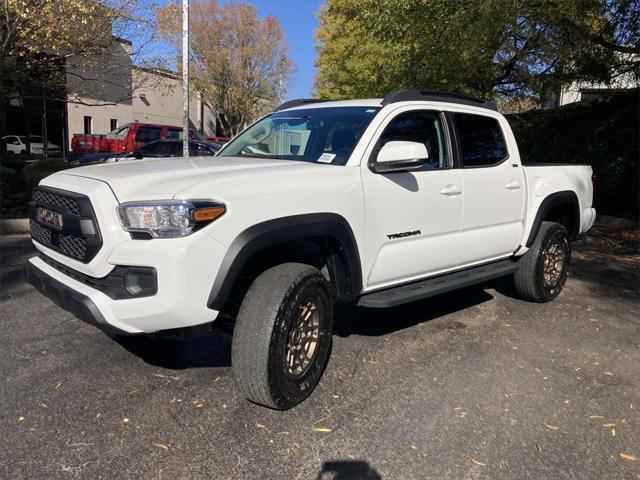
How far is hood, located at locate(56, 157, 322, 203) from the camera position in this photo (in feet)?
9.39

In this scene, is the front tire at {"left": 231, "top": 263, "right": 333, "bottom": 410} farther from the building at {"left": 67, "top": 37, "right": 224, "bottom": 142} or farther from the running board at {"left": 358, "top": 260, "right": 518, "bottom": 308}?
the building at {"left": 67, "top": 37, "right": 224, "bottom": 142}

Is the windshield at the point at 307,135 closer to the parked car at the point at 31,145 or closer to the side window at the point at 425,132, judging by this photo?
the side window at the point at 425,132

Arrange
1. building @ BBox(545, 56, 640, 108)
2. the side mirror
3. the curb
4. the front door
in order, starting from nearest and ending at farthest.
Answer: the side mirror, the front door, the curb, building @ BBox(545, 56, 640, 108)

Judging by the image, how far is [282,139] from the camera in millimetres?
4301

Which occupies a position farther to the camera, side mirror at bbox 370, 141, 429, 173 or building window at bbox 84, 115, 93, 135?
building window at bbox 84, 115, 93, 135

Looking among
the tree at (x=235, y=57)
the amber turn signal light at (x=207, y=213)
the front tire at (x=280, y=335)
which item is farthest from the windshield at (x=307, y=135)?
the tree at (x=235, y=57)

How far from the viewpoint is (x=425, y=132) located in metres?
4.29

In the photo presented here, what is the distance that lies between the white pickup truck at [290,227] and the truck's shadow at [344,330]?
55 centimetres

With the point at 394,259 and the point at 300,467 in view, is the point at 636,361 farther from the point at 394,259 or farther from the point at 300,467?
the point at 300,467

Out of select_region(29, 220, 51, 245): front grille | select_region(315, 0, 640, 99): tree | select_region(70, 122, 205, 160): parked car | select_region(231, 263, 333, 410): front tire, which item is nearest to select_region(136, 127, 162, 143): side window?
select_region(70, 122, 205, 160): parked car

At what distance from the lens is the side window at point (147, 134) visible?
19.1 meters

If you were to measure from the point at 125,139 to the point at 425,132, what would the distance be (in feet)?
A: 54.9

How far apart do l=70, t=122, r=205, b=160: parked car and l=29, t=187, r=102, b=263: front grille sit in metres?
15.9

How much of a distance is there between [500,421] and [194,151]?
1296cm
